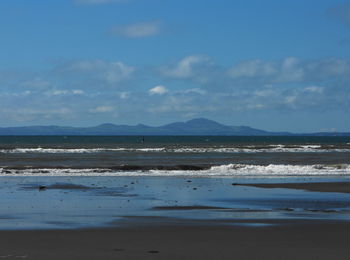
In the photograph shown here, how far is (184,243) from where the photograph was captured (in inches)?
474

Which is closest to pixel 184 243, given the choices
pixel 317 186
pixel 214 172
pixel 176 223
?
pixel 176 223

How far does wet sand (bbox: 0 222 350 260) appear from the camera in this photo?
10.9m

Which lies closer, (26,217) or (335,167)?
(26,217)

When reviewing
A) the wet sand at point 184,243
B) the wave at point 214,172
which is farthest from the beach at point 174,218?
the wave at point 214,172

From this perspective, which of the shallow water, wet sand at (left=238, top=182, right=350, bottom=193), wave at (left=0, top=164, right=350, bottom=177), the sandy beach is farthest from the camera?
wave at (left=0, top=164, right=350, bottom=177)

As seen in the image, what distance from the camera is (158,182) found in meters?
27.2

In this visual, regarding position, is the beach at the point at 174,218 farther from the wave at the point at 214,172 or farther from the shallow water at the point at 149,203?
the wave at the point at 214,172

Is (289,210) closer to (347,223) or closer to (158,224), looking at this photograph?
(347,223)

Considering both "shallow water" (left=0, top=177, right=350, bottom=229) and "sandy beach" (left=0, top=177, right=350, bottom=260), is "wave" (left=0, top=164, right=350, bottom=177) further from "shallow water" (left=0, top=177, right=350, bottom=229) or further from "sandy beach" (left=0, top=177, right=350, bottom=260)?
"sandy beach" (left=0, top=177, right=350, bottom=260)

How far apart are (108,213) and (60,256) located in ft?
18.8

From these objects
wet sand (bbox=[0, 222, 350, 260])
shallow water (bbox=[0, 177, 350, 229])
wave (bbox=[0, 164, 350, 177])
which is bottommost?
wet sand (bbox=[0, 222, 350, 260])

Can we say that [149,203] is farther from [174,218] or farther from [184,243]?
[184,243]

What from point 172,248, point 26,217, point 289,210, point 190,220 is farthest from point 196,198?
point 172,248

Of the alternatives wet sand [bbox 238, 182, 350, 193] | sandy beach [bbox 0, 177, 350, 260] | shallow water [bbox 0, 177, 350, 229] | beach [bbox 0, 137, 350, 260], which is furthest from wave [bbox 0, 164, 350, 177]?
sandy beach [bbox 0, 177, 350, 260]
